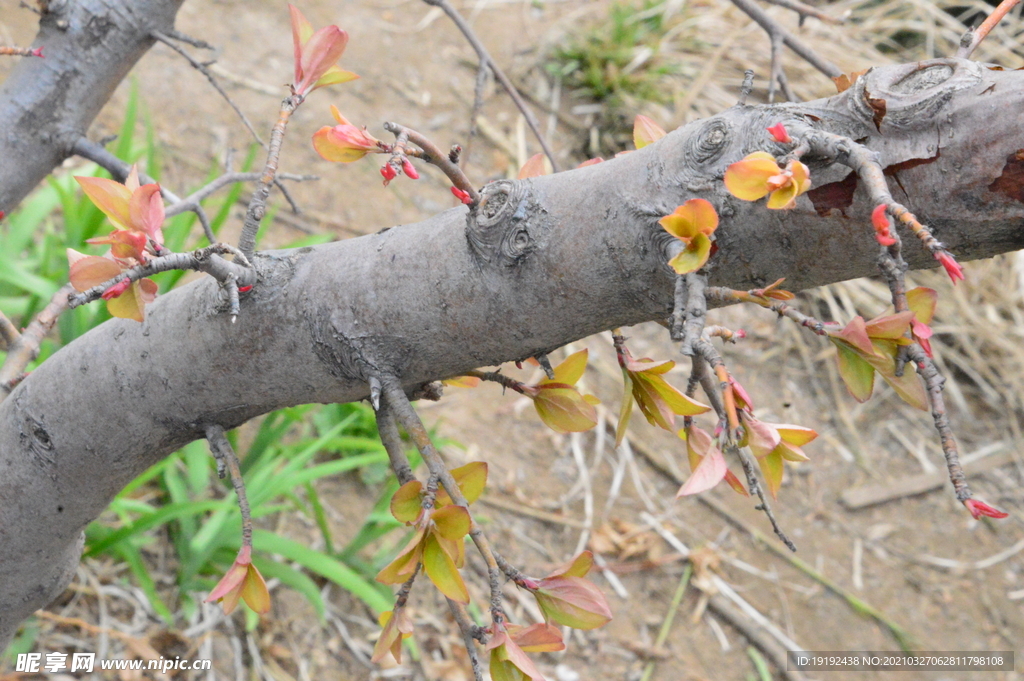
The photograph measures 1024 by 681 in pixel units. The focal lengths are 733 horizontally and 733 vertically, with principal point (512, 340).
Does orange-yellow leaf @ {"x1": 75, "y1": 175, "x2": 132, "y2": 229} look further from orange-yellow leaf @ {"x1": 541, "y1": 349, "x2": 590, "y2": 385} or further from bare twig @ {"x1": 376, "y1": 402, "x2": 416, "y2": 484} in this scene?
orange-yellow leaf @ {"x1": 541, "y1": 349, "x2": 590, "y2": 385}

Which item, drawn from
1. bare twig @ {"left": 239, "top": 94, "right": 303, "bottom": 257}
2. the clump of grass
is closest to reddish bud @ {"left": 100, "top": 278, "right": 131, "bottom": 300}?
bare twig @ {"left": 239, "top": 94, "right": 303, "bottom": 257}

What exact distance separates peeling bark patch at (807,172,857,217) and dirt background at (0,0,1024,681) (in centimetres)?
126

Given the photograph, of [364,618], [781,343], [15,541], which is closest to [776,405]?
[781,343]

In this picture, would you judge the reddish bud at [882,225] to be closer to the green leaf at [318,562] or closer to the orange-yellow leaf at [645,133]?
the orange-yellow leaf at [645,133]


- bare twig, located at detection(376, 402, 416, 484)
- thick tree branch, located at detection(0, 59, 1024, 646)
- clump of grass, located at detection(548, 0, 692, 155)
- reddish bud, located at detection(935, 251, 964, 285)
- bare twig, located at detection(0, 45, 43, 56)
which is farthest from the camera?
clump of grass, located at detection(548, 0, 692, 155)

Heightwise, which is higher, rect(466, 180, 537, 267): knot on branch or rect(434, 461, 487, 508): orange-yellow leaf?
rect(466, 180, 537, 267): knot on branch

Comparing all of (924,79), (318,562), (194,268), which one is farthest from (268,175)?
(318,562)

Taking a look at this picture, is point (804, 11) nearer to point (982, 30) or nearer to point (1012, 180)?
point (982, 30)

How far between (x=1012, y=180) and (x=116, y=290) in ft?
1.97

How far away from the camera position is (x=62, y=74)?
41.4 inches

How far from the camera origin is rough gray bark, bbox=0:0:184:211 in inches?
40.6

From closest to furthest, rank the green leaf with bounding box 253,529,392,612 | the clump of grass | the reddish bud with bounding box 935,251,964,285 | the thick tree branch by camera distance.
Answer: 1. the reddish bud with bounding box 935,251,964,285
2. the thick tree branch
3. the green leaf with bounding box 253,529,392,612
4. the clump of grass

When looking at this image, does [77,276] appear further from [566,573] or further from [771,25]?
[771,25]

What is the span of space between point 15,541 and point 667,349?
8.28ft
